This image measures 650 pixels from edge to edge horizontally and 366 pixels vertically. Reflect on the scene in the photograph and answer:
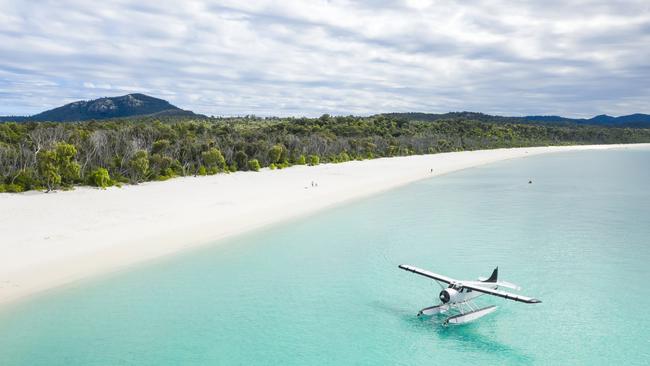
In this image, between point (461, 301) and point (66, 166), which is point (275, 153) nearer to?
point (66, 166)

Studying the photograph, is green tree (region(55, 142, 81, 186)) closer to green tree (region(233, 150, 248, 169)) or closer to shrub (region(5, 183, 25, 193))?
shrub (region(5, 183, 25, 193))

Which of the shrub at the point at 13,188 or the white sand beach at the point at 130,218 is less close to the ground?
the shrub at the point at 13,188

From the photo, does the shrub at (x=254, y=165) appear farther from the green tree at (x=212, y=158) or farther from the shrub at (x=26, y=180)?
the shrub at (x=26, y=180)

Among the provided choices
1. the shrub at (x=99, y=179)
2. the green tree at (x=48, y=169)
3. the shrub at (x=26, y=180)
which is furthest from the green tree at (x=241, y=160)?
the shrub at (x=26, y=180)

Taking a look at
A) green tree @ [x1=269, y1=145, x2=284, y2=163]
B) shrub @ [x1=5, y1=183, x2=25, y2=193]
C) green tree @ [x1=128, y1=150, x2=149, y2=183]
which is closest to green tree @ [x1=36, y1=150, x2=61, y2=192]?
shrub @ [x1=5, y1=183, x2=25, y2=193]

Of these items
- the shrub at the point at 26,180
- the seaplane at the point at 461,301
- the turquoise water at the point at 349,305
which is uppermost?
the shrub at the point at 26,180

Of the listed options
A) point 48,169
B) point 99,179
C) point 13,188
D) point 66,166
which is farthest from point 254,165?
point 13,188
